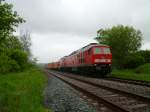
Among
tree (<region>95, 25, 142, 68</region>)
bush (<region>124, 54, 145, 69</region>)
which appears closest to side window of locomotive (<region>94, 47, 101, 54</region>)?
bush (<region>124, 54, 145, 69</region>)

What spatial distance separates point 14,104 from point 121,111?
327 centimetres

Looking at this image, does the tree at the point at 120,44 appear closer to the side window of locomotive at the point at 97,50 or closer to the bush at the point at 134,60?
the bush at the point at 134,60

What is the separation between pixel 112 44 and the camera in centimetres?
Result: 4856

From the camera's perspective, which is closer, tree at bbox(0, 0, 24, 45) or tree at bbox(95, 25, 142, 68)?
tree at bbox(0, 0, 24, 45)

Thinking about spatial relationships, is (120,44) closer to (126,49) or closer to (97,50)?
(126,49)

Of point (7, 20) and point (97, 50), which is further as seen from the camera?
point (97, 50)

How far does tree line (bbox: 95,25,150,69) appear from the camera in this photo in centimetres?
4116

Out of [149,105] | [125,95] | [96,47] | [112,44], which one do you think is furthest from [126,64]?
[149,105]

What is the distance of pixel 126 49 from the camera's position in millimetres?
49000

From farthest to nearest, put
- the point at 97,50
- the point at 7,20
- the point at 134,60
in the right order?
1. the point at 134,60
2. the point at 97,50
3. the point at 7,20

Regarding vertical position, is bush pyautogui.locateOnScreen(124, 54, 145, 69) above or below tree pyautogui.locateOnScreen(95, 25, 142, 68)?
below

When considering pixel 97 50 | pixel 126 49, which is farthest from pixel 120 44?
pixel 97 50

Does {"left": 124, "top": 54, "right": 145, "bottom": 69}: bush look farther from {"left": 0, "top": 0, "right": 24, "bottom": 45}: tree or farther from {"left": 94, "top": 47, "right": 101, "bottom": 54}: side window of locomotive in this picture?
{"left": 0, "top": 0, "right": 24, "bottom": 45}: tree

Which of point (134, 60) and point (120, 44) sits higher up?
point (120, 44)
